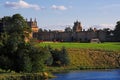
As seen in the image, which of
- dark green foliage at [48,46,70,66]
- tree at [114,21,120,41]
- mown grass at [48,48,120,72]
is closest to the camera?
dark green foliage at [48,46,70,66]

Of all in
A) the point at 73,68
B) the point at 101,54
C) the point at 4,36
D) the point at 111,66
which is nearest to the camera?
the point at 4,36

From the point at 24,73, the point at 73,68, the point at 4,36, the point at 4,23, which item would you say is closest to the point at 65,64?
the point at 73,68

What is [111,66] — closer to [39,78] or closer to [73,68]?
[73,68]

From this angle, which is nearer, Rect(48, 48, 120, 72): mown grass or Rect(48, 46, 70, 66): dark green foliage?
Rect(48, 46, 70, 66): dark green foliage

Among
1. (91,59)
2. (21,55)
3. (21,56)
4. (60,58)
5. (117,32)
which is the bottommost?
(91,59)

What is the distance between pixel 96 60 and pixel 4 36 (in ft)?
106

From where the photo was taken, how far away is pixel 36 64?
280 ft

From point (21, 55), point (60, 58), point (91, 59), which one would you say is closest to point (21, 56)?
point (21, 55)

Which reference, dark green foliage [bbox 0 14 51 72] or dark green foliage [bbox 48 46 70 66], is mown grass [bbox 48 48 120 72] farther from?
dark green foliage [bbox 0 14 51 72]

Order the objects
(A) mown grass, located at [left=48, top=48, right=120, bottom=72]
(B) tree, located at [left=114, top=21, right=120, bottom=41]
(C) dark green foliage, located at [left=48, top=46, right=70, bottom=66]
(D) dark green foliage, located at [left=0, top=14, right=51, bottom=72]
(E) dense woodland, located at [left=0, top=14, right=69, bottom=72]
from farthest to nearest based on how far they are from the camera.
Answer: (B) tree, located at [left=114, top=21, right=120, bottom=41], (A) mown grass, located at [left=48, top=48, right=120, bottom=72], (C) dark green foliage, located at [left=48, top=46, right=70, bottom=66], (E) dense woodland, located at [left=0, top=14, right=69, bottom=72], (D) dark green foliage, located at [left=0, top=14, right=51, bottom=72]

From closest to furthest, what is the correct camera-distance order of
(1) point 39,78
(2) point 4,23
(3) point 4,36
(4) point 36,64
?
(1) point 39,78
(4) point 36,64
(3) point 4,36
(2) point 4,23

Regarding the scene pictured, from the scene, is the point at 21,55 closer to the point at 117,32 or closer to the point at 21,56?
the point at 21,56

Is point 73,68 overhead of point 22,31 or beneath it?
beneath

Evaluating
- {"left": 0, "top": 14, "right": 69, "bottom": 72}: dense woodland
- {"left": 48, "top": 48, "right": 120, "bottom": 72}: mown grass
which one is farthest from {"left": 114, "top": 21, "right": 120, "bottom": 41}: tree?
{"left": 0, "top": 14, "right": 69, "bottom": 72}: dense woodland
